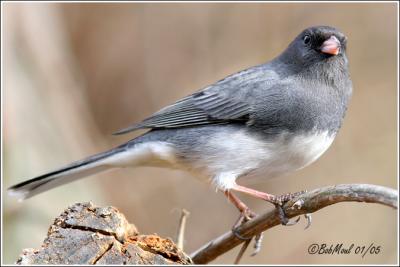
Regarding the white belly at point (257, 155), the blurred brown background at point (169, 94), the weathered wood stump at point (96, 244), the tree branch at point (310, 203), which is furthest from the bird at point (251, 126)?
the weathered wood stump at point (96, 244)

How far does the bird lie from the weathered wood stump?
108 cm

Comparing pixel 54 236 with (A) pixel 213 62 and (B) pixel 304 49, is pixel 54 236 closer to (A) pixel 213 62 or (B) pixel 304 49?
(B) pixel 304 49

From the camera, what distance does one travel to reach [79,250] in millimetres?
1604

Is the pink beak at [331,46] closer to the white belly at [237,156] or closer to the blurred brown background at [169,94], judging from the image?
the white belly at [237,156]

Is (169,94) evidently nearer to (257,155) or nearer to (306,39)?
(306,39)

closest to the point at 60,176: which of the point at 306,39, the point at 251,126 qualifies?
the point at 251,126

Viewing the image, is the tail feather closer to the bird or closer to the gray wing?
the bird

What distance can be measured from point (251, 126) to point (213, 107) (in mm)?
327

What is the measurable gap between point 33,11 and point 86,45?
2.20 ft

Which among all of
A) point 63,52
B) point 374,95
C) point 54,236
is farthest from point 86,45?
point 54,236

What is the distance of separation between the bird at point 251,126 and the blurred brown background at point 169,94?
37.6 inches

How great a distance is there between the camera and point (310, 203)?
198 centimetres

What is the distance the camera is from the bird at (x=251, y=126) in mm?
2818

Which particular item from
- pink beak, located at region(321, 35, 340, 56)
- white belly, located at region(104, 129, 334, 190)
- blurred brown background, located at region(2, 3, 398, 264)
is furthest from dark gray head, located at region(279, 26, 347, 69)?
blurred brown background, located at region(2, 3, 398, 264)
